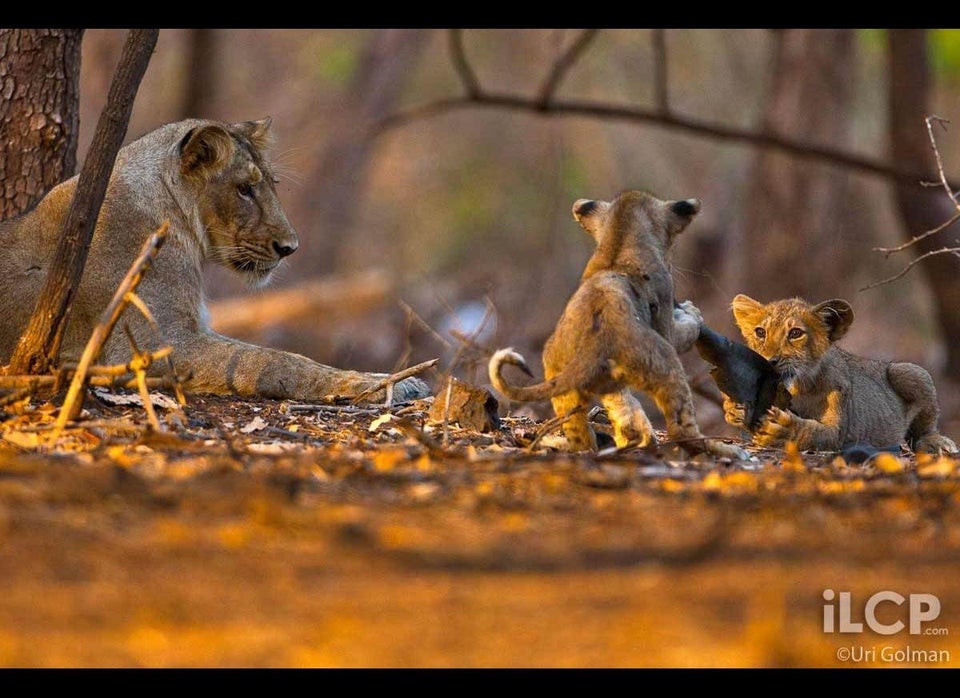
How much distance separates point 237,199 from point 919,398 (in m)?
3.42

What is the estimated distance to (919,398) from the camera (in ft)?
20.5

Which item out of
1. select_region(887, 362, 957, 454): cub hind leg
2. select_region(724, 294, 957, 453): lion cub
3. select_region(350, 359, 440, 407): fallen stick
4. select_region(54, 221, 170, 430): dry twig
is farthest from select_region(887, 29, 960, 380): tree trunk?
select_region(54, 221, 170, 430): dry twig

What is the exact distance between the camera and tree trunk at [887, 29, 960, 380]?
39.5 feet

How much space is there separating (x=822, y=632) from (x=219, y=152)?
4.54m

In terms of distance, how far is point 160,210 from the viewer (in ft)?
22.0

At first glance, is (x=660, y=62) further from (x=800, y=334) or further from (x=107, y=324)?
(x=107, y=324)

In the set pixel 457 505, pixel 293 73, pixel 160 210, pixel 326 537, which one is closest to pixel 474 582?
pixel 326 537

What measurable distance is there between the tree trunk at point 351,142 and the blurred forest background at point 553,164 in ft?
0.10

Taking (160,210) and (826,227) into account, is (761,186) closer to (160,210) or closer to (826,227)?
(826,227)

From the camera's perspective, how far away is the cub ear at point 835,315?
578cm

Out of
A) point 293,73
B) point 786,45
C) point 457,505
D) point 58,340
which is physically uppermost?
point 293,73

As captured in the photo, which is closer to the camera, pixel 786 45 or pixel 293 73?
pixel 786 45

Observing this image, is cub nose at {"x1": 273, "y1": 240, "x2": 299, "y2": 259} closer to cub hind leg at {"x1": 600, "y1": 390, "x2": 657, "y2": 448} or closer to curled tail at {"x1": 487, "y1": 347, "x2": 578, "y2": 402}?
cub hind leg at {"x1": 600, "y1": 390, "x2": 657, "y2": 448}

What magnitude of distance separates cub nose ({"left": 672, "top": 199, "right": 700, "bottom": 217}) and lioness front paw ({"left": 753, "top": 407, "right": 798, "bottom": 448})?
2.86 ft
